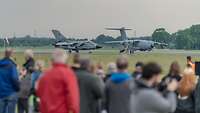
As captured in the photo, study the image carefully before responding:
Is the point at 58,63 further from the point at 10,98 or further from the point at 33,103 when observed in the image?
the point at 33,103

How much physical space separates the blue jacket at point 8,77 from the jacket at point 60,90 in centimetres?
314

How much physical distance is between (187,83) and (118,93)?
5.13 feet

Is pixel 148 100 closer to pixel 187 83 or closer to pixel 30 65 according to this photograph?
pixel 187 83

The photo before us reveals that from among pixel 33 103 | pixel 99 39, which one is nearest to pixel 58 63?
pixel 33 103

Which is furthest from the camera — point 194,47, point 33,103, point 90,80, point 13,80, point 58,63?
point 194,47

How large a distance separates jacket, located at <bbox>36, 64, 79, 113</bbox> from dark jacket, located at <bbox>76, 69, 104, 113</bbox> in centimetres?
62

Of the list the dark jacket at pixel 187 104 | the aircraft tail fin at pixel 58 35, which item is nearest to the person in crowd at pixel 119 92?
the dark jacket at pixel 187 104

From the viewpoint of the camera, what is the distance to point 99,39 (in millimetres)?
128375

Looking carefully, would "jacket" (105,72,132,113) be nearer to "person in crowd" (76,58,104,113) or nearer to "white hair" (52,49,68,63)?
"person in crowd" (76,58,104,113)

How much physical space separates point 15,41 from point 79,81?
125 meters

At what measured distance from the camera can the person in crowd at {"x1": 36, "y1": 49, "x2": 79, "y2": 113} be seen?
748 centimetres

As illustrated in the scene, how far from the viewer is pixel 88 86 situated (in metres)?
8.25

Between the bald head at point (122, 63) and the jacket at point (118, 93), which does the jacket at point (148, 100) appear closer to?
the bald head at point (122, 63)

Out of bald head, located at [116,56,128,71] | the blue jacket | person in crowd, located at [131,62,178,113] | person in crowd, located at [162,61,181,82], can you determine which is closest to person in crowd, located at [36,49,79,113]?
bald head, located at [116,56,128,71]
